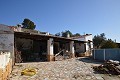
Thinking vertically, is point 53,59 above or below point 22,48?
below

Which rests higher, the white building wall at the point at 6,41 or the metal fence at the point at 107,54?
the white building wall at the point at 6,41

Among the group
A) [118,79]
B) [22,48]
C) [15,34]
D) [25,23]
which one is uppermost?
[25,23]

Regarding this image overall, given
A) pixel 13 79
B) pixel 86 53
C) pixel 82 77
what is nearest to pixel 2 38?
pixel 13 79

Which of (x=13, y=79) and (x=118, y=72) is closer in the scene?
(x=13, y=79)

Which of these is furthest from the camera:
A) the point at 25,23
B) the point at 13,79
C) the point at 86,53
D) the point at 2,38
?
the point at 25,23

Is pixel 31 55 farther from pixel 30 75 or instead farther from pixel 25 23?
pixel 25 23

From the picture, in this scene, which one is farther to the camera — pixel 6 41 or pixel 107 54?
pixel 107 54

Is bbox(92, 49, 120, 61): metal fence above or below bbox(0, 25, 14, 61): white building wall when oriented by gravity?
below

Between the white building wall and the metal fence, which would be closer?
the white building wall

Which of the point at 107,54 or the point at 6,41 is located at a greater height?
the point at 6,41

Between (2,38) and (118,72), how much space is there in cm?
1188

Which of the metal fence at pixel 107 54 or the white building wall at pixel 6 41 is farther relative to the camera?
the metal fence at pixel 107 54

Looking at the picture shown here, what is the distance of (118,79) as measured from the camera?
12.6 m

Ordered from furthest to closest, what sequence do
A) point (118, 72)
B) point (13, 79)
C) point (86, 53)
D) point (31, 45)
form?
point (86, 53) < point (31, 45) < point (118, 72) < point (13, 79)
